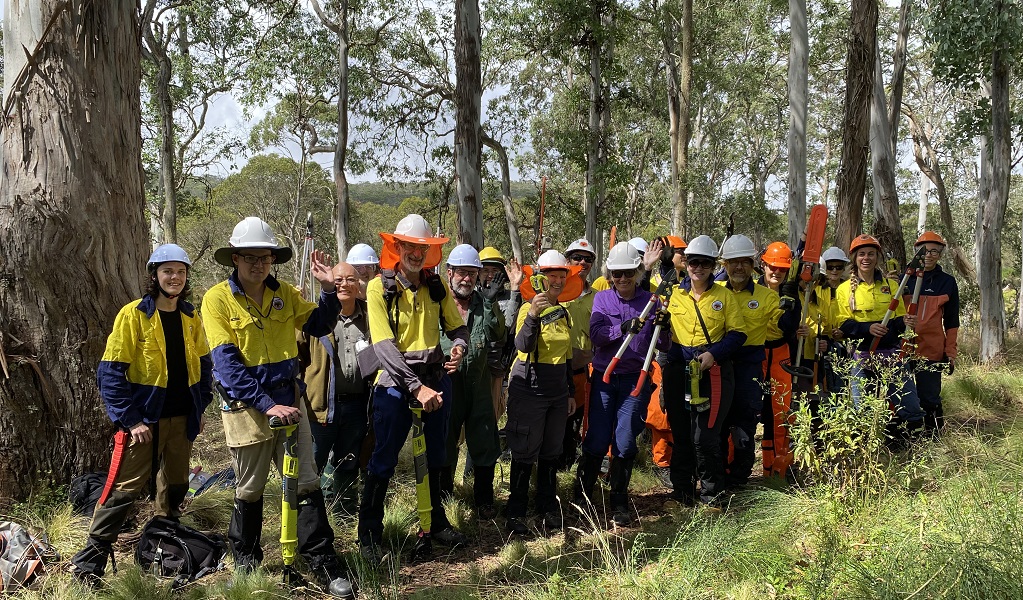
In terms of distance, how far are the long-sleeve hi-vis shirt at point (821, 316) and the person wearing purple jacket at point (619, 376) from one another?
1801 mm

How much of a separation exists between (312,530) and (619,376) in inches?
93.4

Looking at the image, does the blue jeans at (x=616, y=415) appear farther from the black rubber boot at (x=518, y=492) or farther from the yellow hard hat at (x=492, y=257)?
the yellow hard hat at (x=492, y=257)

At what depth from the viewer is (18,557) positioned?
3660 millimetres

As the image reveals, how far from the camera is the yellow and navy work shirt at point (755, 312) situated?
201 inches

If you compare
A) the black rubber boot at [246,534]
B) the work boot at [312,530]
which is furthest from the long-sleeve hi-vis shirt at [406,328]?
the black rubber boot at [246,534]

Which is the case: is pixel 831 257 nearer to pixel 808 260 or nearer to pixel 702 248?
pixel 808 260

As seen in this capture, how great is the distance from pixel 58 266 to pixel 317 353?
1.97 meters

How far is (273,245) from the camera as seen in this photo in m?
3.68

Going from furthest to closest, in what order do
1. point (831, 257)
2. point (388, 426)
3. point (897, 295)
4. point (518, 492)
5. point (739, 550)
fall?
point (831, 257), point (897, 295), point (518, 492), point (388, 426), point (739, 550)

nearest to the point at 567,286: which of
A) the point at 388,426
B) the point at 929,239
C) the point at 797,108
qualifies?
the point at 388,426

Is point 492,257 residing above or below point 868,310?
above

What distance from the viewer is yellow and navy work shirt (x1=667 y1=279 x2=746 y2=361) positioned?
16.1 feet

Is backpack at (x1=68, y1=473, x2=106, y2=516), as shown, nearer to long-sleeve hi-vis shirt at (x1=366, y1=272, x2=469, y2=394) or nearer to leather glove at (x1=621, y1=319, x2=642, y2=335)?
long-sleeve hi-vis shirt at (x1=366, y1=272, x2=469, y2=394)

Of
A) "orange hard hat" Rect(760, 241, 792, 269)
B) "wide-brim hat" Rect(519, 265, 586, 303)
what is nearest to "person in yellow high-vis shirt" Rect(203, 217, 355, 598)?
"wide-brim hat" Rect(519, 265, 586, 303)
